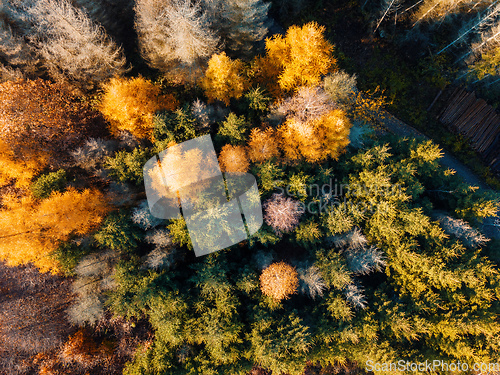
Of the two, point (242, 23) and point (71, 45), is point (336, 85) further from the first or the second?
point (71, 45)

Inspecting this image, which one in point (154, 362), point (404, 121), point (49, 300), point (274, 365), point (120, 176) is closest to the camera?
point (274, 365)

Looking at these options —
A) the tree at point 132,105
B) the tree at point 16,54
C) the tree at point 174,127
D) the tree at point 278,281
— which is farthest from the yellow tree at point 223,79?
the tree at point 278,281

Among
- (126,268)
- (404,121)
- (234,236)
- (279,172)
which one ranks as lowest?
(126,268)

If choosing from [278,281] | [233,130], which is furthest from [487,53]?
[278,281]

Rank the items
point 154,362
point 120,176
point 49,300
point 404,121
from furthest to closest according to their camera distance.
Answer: point 404,121 < point 49,300 < point 120,176 < point 154,362

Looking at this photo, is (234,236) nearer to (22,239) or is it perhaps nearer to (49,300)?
(22,239)

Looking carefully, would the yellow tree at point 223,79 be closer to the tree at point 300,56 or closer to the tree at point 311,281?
the tree at point 300,56

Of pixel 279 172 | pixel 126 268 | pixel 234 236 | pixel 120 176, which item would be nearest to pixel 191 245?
pixel 234 236

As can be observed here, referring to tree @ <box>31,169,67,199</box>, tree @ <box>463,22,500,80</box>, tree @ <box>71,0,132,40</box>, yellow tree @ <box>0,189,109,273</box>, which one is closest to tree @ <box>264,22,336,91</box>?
tree @ <box>71,0,132,40</box>
